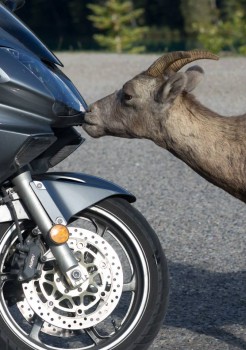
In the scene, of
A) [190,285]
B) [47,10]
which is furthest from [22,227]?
[47,10]

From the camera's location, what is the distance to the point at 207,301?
612cm

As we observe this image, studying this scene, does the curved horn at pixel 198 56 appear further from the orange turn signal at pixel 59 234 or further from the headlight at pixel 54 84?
the orange turn signal at pixel 59 234

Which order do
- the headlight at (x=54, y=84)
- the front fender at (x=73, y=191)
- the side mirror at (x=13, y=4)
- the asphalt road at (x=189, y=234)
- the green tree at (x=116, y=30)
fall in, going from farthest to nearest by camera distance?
the green tree at (x=116, y=30), the asphalt road at (x=189, y=234), the side mirror at (x=13, y=4), the front fender at (x=73, y=191), the headlight at (x=54, y=84)

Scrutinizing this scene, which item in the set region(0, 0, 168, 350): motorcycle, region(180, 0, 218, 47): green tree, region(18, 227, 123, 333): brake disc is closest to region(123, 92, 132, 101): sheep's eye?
region(0, 0, 168, 350): motorcycle

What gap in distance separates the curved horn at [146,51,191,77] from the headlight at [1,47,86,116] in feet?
3.56

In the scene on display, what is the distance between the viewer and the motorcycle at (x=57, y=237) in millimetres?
4641

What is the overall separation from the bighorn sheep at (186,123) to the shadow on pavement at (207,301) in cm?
64

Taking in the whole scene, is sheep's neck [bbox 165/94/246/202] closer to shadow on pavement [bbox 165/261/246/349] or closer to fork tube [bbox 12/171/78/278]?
shadow on pavement [bbox 165/261/246/349]

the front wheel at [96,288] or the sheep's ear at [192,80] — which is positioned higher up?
the front wheel at [96,288]

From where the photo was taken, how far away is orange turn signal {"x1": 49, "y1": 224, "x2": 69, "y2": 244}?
4672 mm

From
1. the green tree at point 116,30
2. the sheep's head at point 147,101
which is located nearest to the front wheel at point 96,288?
the sheep's head at point 147,101

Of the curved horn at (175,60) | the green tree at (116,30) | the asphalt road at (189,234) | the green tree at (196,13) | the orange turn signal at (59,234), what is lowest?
the green tree at (196,13)

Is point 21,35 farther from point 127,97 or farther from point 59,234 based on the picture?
point 127,97

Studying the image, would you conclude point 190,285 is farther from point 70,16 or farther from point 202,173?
point 70,16
